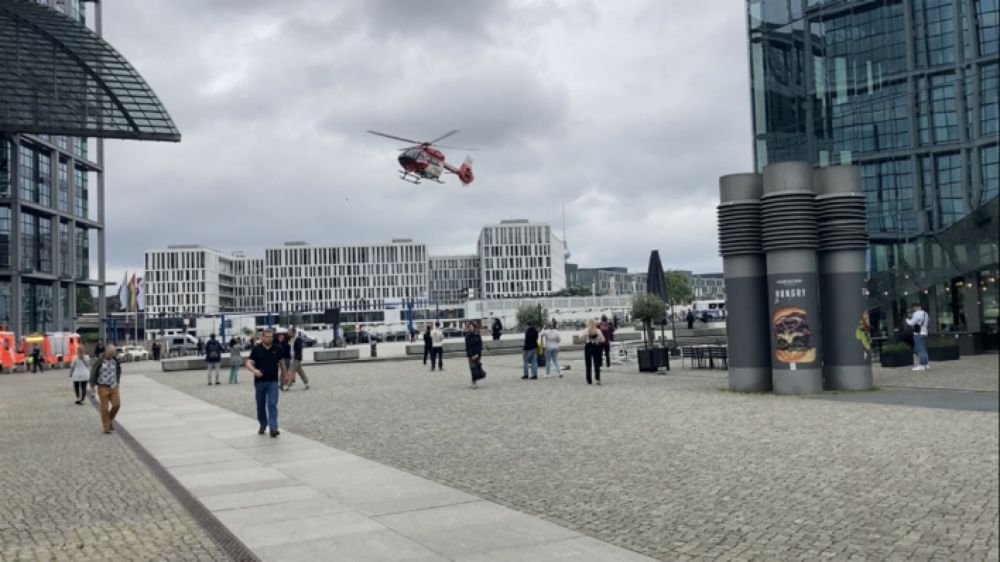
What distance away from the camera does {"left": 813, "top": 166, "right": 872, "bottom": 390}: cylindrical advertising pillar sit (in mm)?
16625

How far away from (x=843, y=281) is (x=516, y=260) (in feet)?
555

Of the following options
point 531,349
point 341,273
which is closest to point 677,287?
point 341,273

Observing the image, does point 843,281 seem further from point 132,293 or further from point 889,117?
point 132,293

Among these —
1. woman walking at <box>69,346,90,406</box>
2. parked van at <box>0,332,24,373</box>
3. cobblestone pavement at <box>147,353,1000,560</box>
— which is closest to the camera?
cobblestone pavement at <box>147,353,1000,560</box>

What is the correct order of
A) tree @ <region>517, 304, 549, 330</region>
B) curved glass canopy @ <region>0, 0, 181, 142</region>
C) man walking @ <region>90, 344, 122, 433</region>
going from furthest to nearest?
tree @ <region>517, 304, 549, 330</region> → curved glass canopy @ <region>0, 0, 181, 142</region> → man walking @ <region>90, 344, 122, 433</region>

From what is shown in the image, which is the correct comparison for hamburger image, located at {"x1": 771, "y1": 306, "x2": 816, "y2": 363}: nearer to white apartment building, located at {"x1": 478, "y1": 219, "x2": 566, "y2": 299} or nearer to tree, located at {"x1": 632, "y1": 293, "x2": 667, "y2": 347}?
tree, located at {"x1": 632, "y1": 293, "x2": 667, "y2": 347}

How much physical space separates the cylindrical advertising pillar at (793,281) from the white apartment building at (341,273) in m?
172

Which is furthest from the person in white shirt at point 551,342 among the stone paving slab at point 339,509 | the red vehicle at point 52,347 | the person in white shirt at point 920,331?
the red vehicle at point 52,347

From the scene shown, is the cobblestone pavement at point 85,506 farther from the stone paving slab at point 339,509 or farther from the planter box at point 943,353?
the planter box at point 943,353

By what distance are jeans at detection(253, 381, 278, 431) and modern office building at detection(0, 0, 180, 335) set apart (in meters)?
43.5

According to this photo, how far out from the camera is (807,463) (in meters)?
8.97

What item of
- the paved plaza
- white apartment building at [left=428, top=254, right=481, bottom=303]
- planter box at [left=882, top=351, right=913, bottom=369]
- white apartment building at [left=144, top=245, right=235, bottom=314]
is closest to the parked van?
the paved plaza

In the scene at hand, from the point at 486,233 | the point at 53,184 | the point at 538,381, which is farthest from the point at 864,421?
the point at 486,233

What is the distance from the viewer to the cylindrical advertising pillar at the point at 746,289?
1719cm
